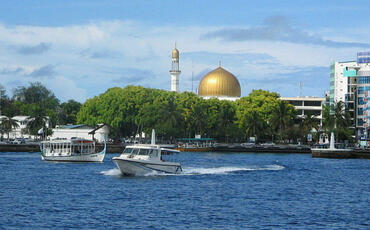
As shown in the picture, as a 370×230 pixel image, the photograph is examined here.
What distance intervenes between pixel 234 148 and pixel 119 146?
29078mm

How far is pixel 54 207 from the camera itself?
57812 mm

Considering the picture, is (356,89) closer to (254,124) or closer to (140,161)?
(254,124)

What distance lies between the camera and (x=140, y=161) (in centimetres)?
8206

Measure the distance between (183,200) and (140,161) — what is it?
19378mm

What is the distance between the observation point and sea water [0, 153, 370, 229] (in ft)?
169

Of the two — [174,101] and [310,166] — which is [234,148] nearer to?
[174,101]

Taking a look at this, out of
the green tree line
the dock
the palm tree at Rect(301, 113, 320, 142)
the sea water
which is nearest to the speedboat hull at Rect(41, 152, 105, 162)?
the sea water

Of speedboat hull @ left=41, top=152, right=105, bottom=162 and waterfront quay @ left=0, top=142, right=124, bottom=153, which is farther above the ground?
waterfront quay @ left=0, top=142, right=124, bottom=153

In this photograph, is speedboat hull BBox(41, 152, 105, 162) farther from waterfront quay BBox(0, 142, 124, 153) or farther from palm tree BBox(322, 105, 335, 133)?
Answer: palm tree BBox(322, 105, 335, 133)

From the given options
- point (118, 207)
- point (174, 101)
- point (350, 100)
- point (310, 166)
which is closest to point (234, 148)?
point (174, 101)

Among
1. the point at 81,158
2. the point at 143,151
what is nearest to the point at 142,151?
the point at 143,151

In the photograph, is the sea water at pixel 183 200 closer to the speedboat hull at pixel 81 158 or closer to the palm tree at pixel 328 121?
the speedboat hull at pixel 81 158

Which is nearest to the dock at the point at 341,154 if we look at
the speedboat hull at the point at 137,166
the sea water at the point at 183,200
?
the sea water at the point at 183,200

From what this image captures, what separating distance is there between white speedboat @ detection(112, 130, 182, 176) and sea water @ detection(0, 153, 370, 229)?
1.27m
